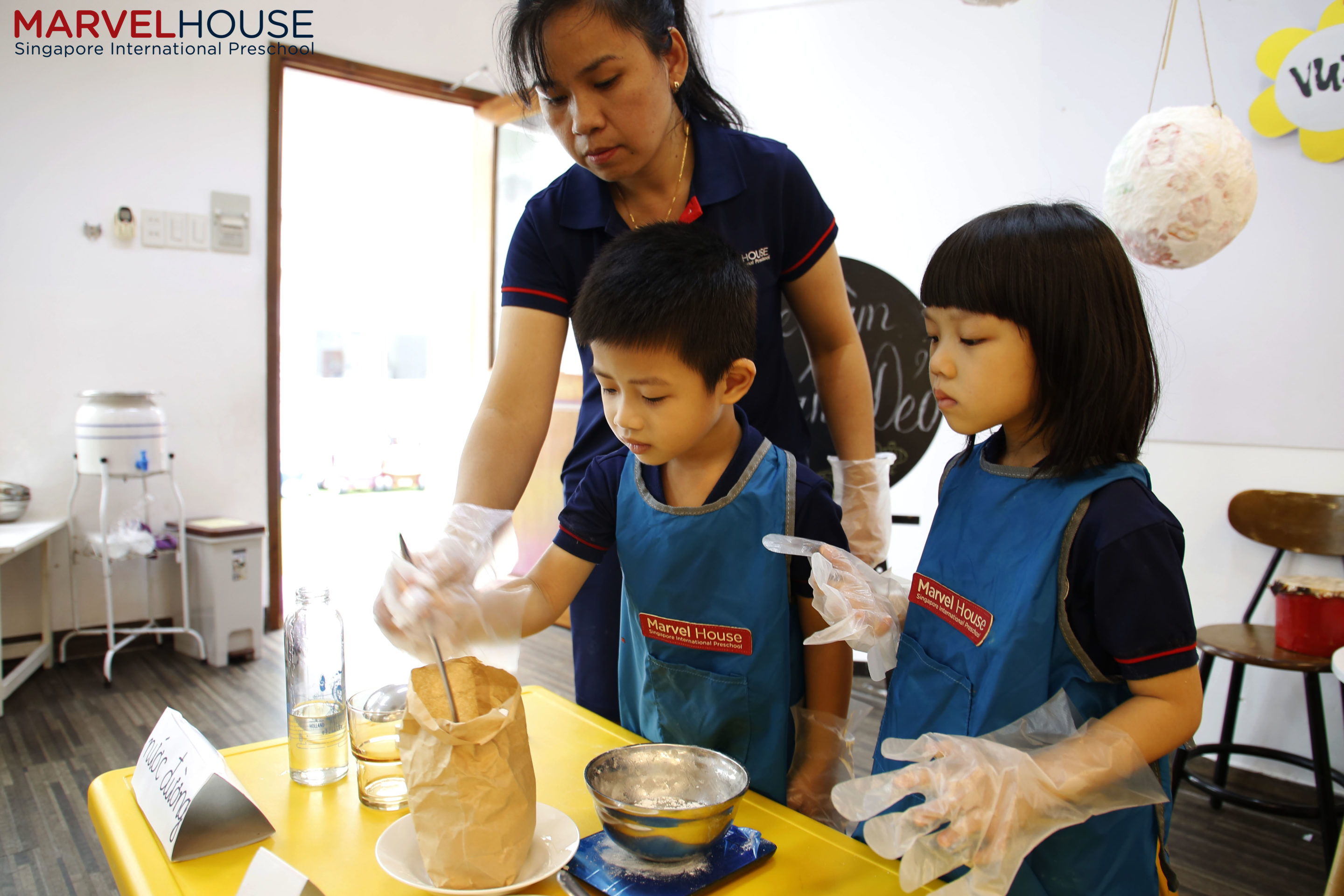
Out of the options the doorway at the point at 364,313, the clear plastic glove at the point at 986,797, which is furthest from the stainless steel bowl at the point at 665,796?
the doorway at the point at 364,313

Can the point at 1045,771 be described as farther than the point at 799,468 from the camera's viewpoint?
No

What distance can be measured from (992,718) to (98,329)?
12.0 feet

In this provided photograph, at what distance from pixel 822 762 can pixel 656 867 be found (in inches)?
13.8

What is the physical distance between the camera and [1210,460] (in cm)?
251

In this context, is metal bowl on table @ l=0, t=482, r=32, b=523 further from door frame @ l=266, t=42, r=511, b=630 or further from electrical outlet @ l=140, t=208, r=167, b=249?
electrical outlet @ l=140, t=208, r=167, b=249

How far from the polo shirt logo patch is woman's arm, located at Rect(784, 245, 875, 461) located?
0.25ft

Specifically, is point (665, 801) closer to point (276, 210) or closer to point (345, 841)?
point (345, 841)

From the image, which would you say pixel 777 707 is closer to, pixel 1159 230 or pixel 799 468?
pixel 799 468

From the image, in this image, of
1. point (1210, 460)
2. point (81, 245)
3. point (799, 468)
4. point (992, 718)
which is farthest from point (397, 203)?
point (992, 718)

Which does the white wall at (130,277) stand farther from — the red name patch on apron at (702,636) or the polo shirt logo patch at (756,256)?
the red name patch on apron at (702,636)

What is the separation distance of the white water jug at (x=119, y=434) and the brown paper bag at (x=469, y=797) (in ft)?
9.76

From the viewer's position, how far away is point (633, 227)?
1261 mm

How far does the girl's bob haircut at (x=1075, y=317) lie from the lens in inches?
30.1

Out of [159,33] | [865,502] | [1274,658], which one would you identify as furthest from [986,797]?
[159,33]
